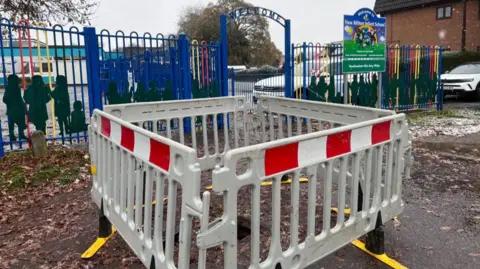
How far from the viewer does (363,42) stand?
9406mm

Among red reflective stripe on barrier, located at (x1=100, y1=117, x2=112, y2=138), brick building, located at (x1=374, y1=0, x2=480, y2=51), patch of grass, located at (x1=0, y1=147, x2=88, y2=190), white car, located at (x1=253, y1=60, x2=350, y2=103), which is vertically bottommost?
patch of grass, located at (x1=0, y1=147, x2=88, y2=190)

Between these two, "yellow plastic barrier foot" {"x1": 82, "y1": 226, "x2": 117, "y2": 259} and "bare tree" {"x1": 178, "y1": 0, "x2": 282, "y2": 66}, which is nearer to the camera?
"yellow plastic barrier foot" {"x1": 82, "y1": 226, "x2": 117, "y2": 259}

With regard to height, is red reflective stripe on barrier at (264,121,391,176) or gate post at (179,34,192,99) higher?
gate post at (179,34,192,99)

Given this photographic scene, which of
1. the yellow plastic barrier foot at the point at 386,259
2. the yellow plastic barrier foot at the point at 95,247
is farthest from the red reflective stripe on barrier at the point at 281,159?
the yellow plastic barrier foot at the point at 95,247

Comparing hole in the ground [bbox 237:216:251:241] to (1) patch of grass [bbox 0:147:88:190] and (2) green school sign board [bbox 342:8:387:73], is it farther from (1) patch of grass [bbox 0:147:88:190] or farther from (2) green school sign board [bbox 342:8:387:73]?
(2) green school sign board [bbox 342:8:387:73]

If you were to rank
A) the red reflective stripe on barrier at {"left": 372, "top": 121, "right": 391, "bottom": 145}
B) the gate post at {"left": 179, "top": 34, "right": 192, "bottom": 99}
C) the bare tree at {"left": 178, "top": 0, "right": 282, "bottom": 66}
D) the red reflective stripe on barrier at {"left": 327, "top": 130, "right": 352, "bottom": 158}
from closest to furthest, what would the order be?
the red reflective stripe on barrier at {"left": 327, "top": 130, "right": 352, "bottom": 158} → the red reflective stripe on barrier at {"left": 372, "top": 121, "right": 391, "bottom": 145} → the gate post at {"left": 179, "top": 34, "right": 192, "bottom": 99} → the bare tree at {"left": 178, "top": 0, "right": 282, "bottom": 66}

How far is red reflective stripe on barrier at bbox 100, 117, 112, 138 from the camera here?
10.6 feet

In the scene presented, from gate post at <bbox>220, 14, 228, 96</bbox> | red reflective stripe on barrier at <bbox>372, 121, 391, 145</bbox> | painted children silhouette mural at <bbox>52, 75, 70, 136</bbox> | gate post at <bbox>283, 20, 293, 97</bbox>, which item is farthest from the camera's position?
gate post at <bbox>283, 20, 293, 97</bbox>

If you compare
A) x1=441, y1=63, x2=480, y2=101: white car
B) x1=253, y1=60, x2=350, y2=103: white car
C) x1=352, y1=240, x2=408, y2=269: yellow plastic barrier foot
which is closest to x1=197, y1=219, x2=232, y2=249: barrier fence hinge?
x1=352, y1=240, x2=408, y2=269: yellow plastic barrier foot

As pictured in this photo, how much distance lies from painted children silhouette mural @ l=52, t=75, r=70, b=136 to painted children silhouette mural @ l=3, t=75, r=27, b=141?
530mm

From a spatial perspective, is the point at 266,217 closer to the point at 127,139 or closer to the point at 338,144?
the point at 338,144

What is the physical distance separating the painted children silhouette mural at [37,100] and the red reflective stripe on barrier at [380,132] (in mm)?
5780

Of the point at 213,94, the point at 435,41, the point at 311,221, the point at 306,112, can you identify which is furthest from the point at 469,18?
the point at 311,221

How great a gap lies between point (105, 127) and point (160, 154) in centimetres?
121
